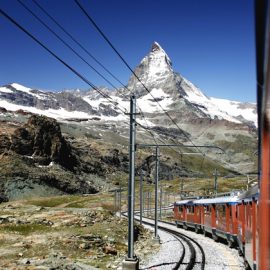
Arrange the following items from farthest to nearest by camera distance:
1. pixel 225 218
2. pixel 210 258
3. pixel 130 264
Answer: pixel 225 218, pixel 210 258, pixel 130 264

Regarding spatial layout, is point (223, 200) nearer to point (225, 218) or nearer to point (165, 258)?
point (225, 218)

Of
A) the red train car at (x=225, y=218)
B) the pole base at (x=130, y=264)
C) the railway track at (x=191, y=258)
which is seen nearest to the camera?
the red train car at (x=225, y=218)

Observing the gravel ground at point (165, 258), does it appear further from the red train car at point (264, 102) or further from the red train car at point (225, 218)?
the red train car at point (264, 102)

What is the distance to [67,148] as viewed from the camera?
198 metres

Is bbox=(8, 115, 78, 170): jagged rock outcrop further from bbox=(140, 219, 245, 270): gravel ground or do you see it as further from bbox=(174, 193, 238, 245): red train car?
bbox=(140, 219, 245, 270): gravel ground

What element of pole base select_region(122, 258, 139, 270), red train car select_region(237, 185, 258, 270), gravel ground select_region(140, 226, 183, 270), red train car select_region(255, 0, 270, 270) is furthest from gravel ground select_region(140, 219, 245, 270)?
red train car select_region(255, 0, 270, 270)

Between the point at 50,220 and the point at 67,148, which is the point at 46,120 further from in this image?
the point at 50,220

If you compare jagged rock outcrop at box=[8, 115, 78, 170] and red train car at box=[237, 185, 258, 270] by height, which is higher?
jagged rock outcrop at box=[8, 115, 78, 170]

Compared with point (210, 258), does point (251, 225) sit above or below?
above

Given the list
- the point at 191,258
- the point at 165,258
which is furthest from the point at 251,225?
the point at 165,258

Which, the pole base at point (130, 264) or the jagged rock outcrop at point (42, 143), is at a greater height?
the jagged rock outcrop at point (42, 143)

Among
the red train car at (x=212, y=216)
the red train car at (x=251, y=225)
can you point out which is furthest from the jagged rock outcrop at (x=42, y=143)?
the red train car at (x=251, y=225)

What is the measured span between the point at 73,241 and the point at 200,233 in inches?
770

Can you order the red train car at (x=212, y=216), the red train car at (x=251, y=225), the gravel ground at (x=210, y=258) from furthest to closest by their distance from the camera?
1. the red train car at (x=212, y=216)
2. the gravel ground at (x=210, y=258)
3. the red train car at (x=251, y=225)
